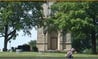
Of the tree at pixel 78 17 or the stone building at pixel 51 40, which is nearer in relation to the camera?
the tree at pixel 78 17

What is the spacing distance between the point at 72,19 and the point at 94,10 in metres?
4.31

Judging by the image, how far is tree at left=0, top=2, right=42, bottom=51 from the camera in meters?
73.8

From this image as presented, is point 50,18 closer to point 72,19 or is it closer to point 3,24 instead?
point 3,24

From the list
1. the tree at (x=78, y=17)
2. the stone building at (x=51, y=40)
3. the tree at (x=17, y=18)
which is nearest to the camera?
the tree at (x=78, y=17)

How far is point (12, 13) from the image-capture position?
73438 millimetres

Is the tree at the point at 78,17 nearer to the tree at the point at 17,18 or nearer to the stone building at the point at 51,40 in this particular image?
the tree at the point at 17,18

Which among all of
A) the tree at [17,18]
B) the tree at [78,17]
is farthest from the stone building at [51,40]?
the tree at [78,17]

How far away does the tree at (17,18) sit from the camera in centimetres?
7375

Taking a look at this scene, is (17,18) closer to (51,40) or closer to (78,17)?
(78,17)

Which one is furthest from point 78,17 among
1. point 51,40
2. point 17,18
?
point 51,40

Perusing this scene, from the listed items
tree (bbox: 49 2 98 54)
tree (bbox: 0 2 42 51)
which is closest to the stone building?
tree (bbox: 0 2 42 51)

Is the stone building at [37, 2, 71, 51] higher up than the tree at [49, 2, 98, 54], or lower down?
lower down

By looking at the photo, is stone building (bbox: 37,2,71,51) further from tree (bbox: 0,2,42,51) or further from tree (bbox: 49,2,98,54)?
tree (bbox: 49,2,98,54)

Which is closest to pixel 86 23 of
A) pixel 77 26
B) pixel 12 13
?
pixel 77 26
